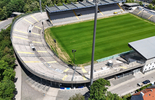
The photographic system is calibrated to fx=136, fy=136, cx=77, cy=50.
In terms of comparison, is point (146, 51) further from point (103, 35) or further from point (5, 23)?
point (5, 23)

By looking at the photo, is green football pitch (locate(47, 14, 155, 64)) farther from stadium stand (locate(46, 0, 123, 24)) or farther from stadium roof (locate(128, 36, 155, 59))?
stadium roof (locate(128, 36, 155, 59))

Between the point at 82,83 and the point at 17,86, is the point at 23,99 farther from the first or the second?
the point at 82,83

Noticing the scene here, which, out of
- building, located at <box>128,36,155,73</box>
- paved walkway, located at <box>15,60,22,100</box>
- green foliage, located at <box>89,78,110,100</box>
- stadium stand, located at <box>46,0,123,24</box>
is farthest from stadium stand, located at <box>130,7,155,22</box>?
paved walkway, located at <box>15,60,22,100</box>

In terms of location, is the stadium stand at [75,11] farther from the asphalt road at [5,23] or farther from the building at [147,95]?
the building at [147,95]

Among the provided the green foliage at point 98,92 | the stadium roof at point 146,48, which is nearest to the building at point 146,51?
the stadium roof at point 146,48

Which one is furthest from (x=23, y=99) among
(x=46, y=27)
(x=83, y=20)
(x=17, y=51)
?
(x=83, y=20)
